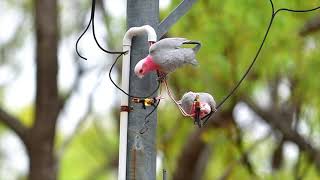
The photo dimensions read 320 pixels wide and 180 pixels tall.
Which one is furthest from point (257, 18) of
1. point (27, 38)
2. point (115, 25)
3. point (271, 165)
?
point (27, 38)

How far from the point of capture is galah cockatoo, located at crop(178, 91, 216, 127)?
2.33 metres

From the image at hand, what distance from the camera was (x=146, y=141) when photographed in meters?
2.34

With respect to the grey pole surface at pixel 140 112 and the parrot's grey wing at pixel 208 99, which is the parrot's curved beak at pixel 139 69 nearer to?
the grey pole surface at pixel 140 112

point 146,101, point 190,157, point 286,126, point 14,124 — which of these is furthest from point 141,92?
point 286,126

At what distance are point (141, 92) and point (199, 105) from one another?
22 centimetres

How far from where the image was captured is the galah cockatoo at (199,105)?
2.33 meters

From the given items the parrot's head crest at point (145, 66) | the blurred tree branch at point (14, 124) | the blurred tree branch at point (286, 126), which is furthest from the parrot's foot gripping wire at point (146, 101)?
the blurred tree branch at point (286, 126)

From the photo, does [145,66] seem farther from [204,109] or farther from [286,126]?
[286,126]

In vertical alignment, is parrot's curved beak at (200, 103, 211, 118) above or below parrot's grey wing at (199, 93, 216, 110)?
below

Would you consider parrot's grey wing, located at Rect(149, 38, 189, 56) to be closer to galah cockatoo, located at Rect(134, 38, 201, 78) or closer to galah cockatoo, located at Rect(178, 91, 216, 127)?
A: galah cockatoo, located at Rect(134, 38, 201, 78)

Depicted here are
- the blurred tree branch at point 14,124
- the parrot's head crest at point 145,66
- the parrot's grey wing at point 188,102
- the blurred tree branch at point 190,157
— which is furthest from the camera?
the blurred tree branch at point 190,157

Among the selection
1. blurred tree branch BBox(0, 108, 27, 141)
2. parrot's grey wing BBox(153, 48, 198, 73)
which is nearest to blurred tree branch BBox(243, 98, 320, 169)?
blurred tree branch BBox(0, 108, 27, 141)

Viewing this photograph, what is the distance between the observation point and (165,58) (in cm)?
223

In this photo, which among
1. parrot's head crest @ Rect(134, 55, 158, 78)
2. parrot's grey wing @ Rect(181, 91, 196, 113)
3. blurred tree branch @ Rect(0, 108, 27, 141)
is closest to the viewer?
parrot's head crest @ Rect(134, 55, 158, 78)
